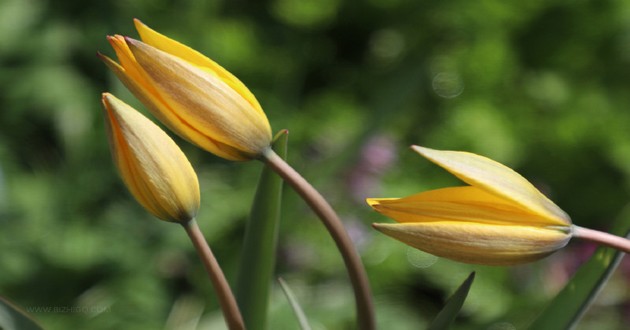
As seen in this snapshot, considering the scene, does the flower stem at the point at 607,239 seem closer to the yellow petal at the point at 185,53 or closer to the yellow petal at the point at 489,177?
the yellow petal at the point at 489,177

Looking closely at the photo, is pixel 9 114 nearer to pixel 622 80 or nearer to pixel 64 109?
pixel 64 109

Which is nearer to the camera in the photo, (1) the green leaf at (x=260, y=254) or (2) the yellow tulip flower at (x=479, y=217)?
(2) the yellow tulip flower at (x=479, y=217)

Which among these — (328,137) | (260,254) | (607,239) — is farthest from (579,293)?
(328,137)

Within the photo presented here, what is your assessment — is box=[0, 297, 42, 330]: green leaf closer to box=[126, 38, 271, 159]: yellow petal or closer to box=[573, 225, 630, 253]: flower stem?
box=[126, 38, 271, 159]: yellow petal

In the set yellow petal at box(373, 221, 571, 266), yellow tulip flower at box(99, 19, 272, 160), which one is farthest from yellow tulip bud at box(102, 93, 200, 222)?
yellow petal at box(373, 221, 571, 266)

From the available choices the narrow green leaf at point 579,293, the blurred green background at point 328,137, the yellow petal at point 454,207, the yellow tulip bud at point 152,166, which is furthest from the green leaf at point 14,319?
the blurred green background at point 328,137

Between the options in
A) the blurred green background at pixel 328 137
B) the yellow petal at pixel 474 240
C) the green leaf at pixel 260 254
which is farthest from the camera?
the blurred green background at pixel 328 137

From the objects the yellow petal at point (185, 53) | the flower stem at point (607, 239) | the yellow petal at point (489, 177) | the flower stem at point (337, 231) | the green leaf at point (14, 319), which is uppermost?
the yellow petal at point (185, 53)
